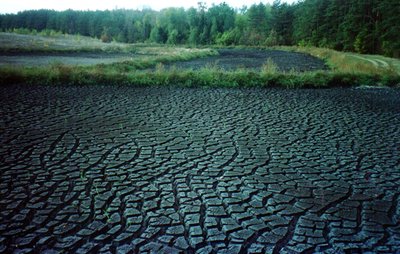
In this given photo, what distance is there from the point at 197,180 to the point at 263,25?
77.1m

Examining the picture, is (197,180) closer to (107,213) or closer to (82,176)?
(107,213)

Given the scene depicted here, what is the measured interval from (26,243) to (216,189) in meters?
2.44

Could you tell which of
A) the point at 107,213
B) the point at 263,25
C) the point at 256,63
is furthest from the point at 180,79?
the point at 263,25

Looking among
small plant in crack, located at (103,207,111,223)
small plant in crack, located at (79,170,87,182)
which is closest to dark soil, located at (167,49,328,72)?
small plant in crack, located at (79,170,87,182)

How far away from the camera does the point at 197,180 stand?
4867mm

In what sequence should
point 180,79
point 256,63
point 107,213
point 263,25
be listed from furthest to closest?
1. point 263,25
2. point 256,63
3. point 180,79
4. point 107,213

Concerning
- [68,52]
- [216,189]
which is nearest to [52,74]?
[216,189]

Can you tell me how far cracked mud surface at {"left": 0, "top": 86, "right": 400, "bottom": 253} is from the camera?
3.47m

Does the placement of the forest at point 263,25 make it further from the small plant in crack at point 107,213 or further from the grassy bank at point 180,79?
the small plant in crack at point 107,213

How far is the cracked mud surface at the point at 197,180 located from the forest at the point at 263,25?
109 ft

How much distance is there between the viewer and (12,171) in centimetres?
505

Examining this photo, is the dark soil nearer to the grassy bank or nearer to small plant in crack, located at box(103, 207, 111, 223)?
the grassy bank

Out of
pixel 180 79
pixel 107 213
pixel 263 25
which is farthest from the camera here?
pixel 263 25

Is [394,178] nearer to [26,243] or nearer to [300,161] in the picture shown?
[300,161]
